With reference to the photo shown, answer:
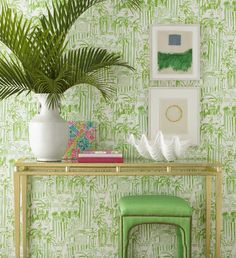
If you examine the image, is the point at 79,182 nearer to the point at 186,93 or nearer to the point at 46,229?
the point at 46,229

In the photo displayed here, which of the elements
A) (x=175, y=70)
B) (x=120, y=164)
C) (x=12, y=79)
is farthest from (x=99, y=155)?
(x=175, y=70)

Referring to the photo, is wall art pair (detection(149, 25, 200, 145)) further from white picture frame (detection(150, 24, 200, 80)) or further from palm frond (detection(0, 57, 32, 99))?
palm frond (detection(0, 57, 32, 99))

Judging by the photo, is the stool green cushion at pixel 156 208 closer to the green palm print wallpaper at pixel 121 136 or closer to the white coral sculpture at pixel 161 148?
the white coral sculpture at pixel 161 148

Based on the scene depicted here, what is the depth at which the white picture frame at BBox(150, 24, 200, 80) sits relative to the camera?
3.83 metres

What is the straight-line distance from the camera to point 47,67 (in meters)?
3.50

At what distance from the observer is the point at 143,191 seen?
12.8ft

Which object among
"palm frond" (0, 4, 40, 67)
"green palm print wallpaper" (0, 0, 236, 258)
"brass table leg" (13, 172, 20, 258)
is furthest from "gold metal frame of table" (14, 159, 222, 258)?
"palm frond" (0, 4, 40, 67)

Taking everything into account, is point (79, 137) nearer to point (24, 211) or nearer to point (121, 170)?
point (121, 170)

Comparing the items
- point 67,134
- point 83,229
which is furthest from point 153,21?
point 83,229

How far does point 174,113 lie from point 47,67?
0.99m

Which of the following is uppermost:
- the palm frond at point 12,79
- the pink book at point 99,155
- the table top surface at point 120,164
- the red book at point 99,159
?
the palm frond at point 12,79

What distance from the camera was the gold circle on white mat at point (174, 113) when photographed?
387cm

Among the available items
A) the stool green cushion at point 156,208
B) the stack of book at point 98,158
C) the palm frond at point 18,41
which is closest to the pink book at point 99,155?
the stack of book at point 98,158

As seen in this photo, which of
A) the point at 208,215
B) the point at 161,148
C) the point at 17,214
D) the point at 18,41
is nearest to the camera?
the point at 18,41
